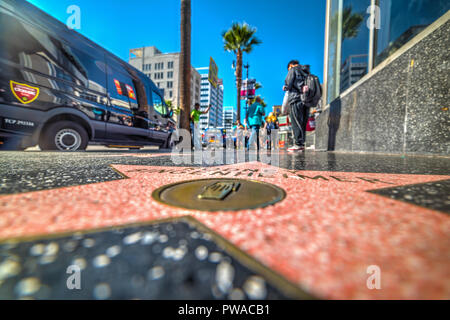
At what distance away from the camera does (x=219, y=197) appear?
563 millimetres

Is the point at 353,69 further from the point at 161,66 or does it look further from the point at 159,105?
the point at 161,66

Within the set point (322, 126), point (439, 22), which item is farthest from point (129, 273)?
point (322, 126)

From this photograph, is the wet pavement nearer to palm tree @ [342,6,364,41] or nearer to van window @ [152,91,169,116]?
palm tree @ [342,6,364,41]

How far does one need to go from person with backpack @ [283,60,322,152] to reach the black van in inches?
163

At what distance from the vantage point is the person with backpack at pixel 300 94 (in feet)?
13.1

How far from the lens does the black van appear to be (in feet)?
9.79

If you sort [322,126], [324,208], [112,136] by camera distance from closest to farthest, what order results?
[324,208] → [112,136] → [322,126]

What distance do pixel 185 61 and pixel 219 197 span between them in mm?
8332

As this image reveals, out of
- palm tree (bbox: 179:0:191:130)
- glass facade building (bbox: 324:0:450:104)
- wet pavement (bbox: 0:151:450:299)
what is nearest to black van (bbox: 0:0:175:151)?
palm tree (bbox: 179:0:191:130)

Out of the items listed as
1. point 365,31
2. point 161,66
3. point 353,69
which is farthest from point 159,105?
point 161,66
